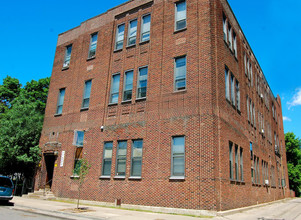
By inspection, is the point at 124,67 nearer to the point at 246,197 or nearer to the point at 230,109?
the point at 230,109

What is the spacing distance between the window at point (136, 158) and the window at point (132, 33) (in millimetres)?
7281

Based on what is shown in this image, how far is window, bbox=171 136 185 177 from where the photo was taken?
1392cm

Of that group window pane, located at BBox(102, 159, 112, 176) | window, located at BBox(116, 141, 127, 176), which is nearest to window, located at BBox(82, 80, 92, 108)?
window, located at BBox(116, 141, 127, 176)

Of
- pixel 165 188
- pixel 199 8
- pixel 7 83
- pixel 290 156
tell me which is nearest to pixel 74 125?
pixel 165 188

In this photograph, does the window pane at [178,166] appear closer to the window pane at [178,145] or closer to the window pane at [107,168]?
the window pane at [178,145]

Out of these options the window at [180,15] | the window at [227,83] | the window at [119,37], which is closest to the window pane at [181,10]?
the window at [180,15]

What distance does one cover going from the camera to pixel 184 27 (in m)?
16.4

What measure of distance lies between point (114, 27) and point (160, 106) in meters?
8.23

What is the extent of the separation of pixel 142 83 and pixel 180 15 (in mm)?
5006

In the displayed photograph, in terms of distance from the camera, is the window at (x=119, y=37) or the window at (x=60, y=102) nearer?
the window at (x=119, y=37)

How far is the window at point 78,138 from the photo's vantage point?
1853cm

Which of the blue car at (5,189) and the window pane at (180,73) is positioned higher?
the window pane at (180,73)

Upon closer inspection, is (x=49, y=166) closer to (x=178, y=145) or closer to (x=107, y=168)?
(x=107, y=168)

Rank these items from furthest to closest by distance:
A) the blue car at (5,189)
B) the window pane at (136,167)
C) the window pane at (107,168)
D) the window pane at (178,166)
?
the window pane at (107,168) → the window pane at (136,167) → the blue car at (5,189) → the window pane at (178,166)
